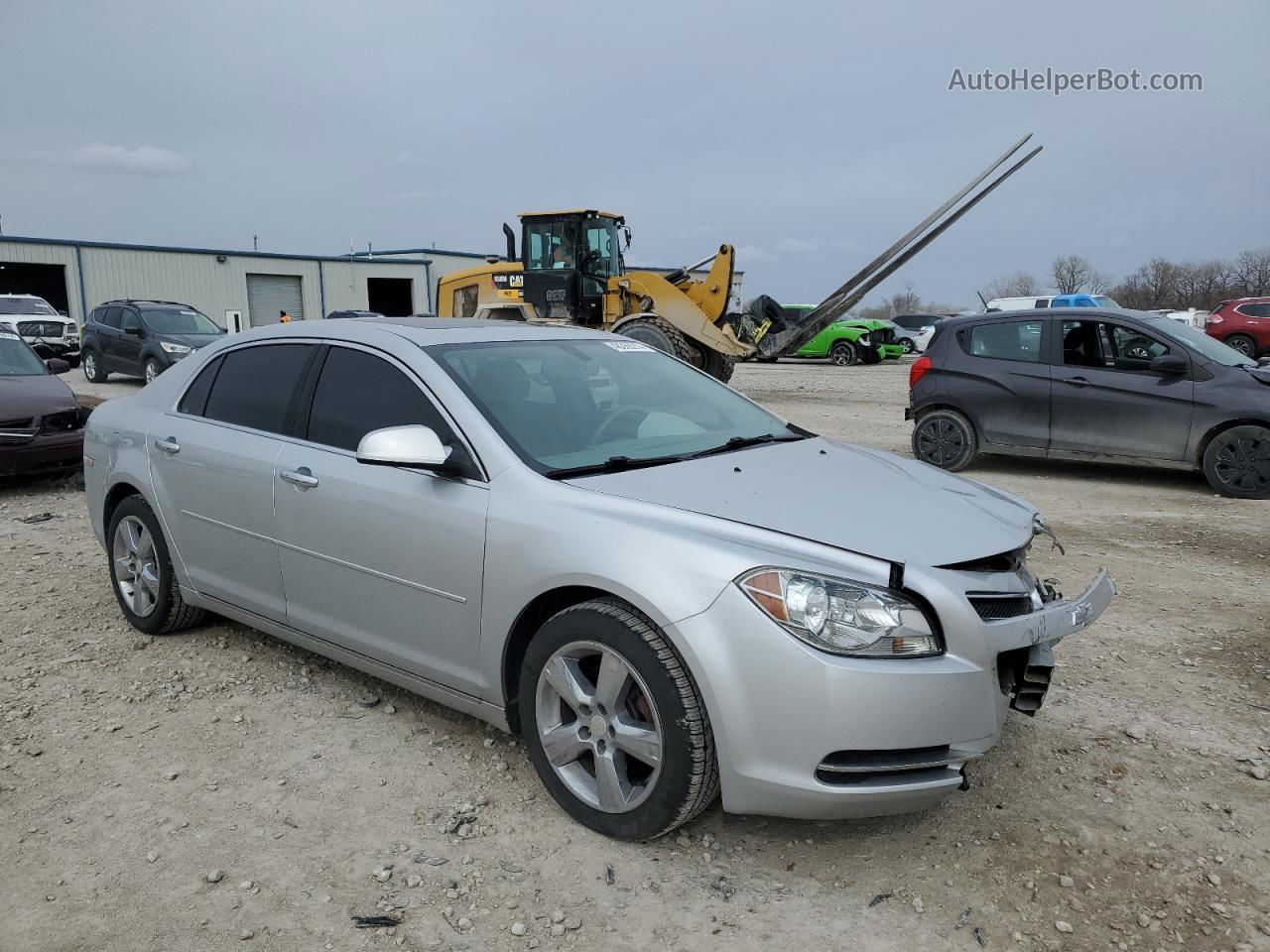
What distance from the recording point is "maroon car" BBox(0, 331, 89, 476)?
26.7 ft

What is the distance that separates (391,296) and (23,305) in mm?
23881

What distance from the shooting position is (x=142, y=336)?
1755 cm

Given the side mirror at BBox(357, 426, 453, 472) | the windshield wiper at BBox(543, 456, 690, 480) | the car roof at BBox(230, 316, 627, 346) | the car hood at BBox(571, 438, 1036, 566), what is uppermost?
the car roof at BBox(230, 316, 627, 346)

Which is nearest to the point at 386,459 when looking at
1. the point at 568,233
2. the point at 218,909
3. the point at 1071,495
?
the point at 218,909

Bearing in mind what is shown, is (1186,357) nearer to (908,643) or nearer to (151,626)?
(908,643)

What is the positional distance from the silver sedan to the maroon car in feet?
15.0

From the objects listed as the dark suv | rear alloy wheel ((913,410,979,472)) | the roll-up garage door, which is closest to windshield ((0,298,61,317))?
the dark suv

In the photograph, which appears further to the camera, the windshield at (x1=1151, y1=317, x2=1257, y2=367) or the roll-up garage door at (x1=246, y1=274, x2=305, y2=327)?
the roll-up garage door at (x1=246, y1=274, x2=305, y2=327)

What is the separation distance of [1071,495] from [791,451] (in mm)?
5541

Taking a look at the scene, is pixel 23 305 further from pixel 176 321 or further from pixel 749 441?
pixel 749 441

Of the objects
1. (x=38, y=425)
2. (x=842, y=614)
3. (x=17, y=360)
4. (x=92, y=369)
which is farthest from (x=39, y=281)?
(x=842, y=614)

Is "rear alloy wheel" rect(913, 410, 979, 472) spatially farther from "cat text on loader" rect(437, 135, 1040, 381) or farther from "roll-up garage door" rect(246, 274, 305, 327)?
"roll-up garage door" rect(246, 274, 305, 327)

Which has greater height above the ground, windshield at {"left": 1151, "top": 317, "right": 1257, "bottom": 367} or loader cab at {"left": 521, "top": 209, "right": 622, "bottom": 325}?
loader cab at {"left": 521, "top": 209, "right": 622, "bottom": 325}

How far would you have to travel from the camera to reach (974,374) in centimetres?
931
